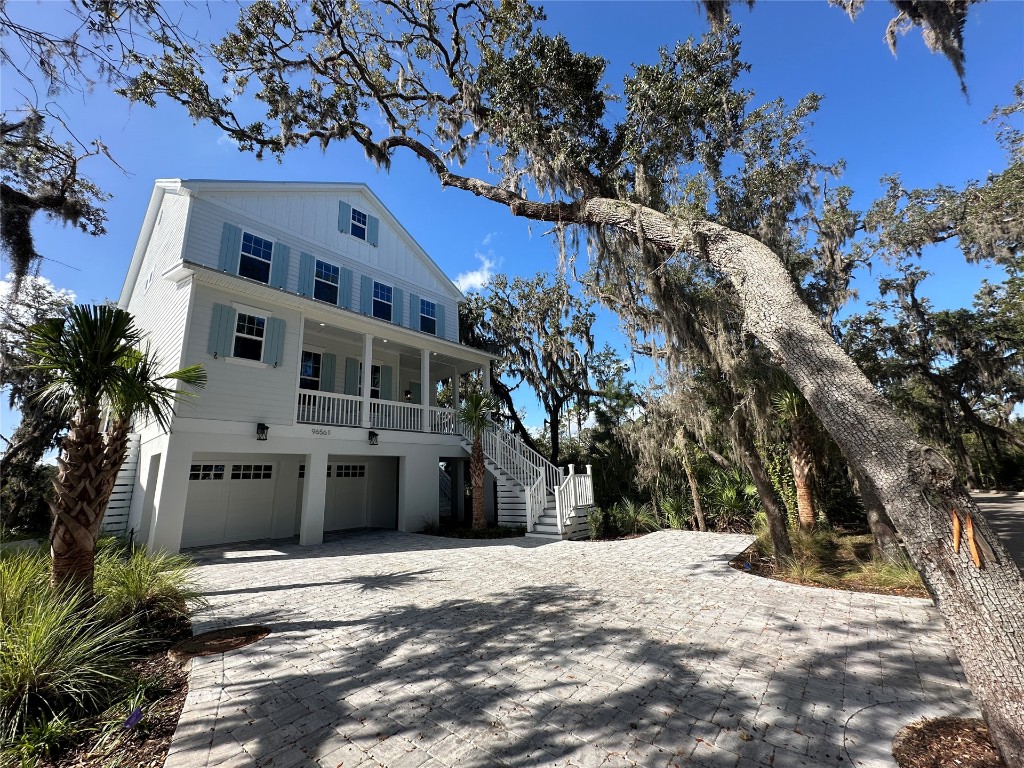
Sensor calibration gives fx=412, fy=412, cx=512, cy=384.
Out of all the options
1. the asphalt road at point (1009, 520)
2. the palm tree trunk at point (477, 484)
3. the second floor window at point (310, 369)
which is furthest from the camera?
the second floor window at point (310, 369)

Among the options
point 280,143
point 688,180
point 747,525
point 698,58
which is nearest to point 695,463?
point 747,525

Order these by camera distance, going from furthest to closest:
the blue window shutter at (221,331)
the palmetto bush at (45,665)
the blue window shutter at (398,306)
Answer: the blue window shutter at (398,306)
the blue window shutter at (221,331)
the palmetto bush at (45,665)

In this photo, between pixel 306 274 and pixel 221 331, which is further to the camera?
pixel 306 274

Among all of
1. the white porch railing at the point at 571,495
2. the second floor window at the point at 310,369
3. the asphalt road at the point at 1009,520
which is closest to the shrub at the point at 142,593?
the second floor window at the point at 310,369

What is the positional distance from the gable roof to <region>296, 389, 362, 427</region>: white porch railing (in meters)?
5.74

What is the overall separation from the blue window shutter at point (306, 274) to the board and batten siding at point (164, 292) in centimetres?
269

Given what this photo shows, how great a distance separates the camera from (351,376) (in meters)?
13.1

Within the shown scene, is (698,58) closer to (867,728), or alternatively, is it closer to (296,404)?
(867,728)

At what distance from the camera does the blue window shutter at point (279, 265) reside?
1138 cm

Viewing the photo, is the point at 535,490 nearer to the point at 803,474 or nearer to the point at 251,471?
the point at 803,474

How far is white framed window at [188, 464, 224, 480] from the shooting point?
10.3 metres

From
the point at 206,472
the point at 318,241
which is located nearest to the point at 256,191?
the point at 318,241

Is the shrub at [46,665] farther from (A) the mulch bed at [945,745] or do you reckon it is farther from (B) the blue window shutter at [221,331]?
(B) the blue window shutter at [221,331]

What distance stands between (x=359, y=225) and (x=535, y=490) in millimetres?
10361
